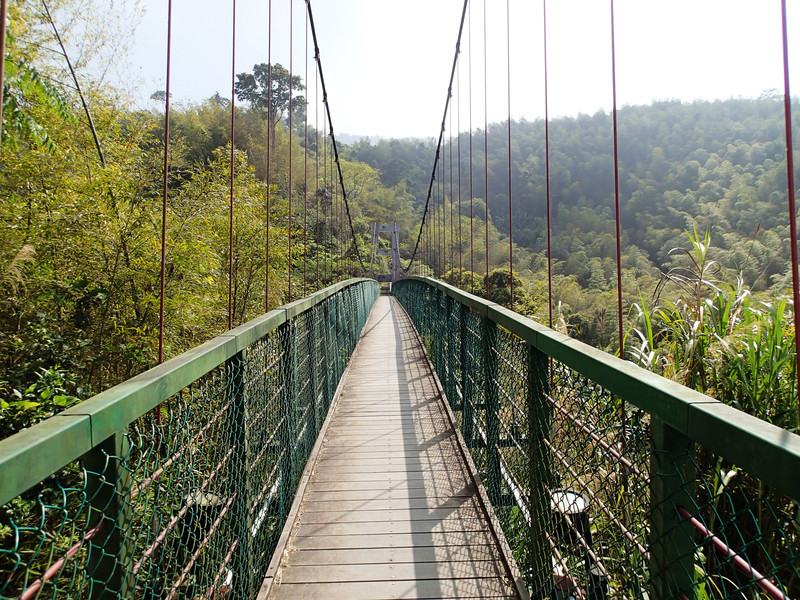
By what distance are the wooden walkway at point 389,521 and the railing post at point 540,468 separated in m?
0.13

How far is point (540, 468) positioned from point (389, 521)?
71cm

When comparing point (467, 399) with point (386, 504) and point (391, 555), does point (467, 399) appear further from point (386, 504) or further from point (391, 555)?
point (391, 555)

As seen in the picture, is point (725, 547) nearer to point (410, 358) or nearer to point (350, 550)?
point (350, 550)

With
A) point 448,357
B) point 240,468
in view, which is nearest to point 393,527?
point 240,468

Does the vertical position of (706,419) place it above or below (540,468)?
above

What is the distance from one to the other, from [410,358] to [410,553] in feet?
10.2

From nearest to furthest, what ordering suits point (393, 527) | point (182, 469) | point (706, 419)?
point (706, 419) < point (182, 469) < point (393, 527)

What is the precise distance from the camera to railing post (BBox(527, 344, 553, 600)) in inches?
48.8

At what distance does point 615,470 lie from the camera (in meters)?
1.59

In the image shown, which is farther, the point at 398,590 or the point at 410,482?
the point at 410,482

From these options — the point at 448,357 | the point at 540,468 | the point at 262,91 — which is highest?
the point at 262,91

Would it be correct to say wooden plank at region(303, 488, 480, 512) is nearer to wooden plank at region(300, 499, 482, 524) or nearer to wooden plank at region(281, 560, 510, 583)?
wooden plank at region(300, 499, 482, 524)

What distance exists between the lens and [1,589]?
0.50 metres

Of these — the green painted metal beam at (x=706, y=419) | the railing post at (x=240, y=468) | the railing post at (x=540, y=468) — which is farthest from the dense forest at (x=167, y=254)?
the railing post at (x=240, y=468)
